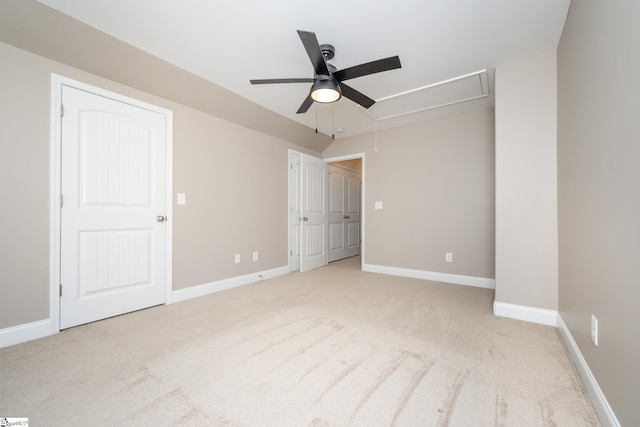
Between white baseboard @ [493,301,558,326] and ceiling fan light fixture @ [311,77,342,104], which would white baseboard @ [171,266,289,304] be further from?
white baseboard @ [493,301,558,326]

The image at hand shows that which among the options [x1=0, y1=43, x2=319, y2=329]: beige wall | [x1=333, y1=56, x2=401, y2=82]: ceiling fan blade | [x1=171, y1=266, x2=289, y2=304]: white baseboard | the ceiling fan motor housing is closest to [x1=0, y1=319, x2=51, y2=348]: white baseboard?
[x1=0, y1=43, x2=319, y2=329]: beige wall

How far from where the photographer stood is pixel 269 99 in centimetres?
318

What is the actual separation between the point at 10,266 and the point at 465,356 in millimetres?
3347

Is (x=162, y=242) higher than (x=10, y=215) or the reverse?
the reverse

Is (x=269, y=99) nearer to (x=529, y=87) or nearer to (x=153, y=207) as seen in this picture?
(x=153, y=207)

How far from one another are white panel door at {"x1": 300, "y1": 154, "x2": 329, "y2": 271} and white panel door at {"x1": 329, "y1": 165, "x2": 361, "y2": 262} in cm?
31

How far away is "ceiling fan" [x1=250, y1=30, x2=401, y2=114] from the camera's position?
1634mm

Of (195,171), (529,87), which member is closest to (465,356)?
(529,87)

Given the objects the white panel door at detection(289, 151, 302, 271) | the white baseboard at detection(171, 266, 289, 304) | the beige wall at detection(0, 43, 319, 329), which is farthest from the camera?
the white panel door at detection(289, 151, 302, 271)

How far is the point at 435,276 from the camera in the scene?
378 cm

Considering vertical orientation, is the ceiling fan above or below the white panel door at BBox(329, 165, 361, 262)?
above

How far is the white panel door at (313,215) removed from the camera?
4520 mm

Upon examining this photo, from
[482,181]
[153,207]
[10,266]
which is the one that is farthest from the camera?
[482,181]

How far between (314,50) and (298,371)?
2.03 m
